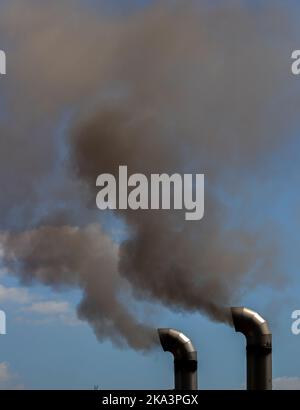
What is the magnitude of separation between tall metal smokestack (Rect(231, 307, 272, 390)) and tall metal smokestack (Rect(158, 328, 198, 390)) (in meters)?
2.94

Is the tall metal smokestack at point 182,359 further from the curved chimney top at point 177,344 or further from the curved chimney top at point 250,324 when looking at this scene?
the curved chimney top at point 250,324

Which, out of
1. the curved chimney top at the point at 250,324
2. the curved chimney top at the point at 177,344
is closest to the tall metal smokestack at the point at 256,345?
the curved chimney top at the point at 250,324

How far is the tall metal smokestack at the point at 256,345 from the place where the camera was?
17578mm

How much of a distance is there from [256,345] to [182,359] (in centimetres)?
377

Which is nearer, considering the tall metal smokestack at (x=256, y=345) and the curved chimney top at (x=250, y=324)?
the tall metal smokestack at (x=256, y=345)

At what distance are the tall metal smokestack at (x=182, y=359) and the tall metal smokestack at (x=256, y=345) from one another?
2937 millimetres

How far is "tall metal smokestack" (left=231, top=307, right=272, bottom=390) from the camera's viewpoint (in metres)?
17.6

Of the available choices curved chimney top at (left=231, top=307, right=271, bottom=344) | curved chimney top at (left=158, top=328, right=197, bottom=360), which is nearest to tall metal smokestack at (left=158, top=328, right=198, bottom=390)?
curved chimney top at (left=158, top=328, right=197, bottom=360)

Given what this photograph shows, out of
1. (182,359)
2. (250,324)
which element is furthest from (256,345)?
(182,359)

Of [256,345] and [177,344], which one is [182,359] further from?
[256,345]
